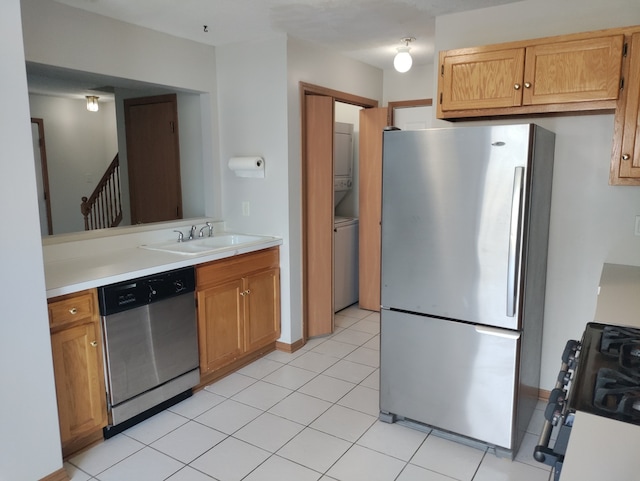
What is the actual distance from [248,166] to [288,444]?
2004mm

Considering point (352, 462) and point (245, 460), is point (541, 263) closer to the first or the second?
point (352, 462)

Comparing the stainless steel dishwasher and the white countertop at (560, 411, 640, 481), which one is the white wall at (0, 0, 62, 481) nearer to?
the stainless steel dishwasher

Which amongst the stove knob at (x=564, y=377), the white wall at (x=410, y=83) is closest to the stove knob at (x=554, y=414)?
the stove knob at (x=564, y=377)

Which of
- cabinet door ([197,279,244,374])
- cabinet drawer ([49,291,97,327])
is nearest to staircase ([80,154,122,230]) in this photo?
cabinet door ([197,279,244,374])

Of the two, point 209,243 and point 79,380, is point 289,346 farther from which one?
point 79,380

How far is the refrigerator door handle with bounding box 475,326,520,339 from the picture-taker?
2229 mm

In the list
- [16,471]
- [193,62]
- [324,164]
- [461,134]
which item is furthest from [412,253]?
[193,62]

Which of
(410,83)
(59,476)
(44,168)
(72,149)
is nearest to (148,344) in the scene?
(59,476)

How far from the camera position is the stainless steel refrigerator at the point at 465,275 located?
7.13ft

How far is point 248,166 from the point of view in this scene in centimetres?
349

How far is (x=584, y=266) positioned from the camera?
267 centimetres

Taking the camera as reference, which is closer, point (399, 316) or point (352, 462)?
point (352, 462)

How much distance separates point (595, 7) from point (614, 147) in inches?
32.7

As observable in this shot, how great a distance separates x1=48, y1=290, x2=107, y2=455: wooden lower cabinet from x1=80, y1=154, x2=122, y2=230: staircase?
147 inches
